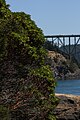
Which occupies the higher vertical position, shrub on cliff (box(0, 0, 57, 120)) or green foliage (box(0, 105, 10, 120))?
shrub on cliff (box(0, 0, 57, 120))

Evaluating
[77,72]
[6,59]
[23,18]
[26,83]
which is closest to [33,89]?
[26,83]

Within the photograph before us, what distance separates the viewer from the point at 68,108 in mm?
25469

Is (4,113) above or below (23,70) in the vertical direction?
below

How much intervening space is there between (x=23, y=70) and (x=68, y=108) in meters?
11.9

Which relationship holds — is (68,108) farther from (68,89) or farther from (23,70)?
(68,89)

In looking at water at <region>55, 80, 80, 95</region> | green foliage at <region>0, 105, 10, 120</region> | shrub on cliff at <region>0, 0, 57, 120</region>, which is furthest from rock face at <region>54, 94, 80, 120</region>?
water at <region>55, 80, 80, 95</region>

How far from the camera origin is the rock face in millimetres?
24797

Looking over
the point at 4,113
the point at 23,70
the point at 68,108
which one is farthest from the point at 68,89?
the point at 4,113

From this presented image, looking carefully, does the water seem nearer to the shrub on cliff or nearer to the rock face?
the rock face

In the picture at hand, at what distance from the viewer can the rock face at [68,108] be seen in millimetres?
24797

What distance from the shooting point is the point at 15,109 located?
1355cm

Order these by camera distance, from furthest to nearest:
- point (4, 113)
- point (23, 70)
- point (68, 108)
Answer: point (68, 108) → point (23, 70) → point (4, 113)

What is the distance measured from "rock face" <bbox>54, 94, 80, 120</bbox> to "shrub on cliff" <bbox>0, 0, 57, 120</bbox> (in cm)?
1014

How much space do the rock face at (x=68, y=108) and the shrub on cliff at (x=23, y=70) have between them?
1014 centimetres
